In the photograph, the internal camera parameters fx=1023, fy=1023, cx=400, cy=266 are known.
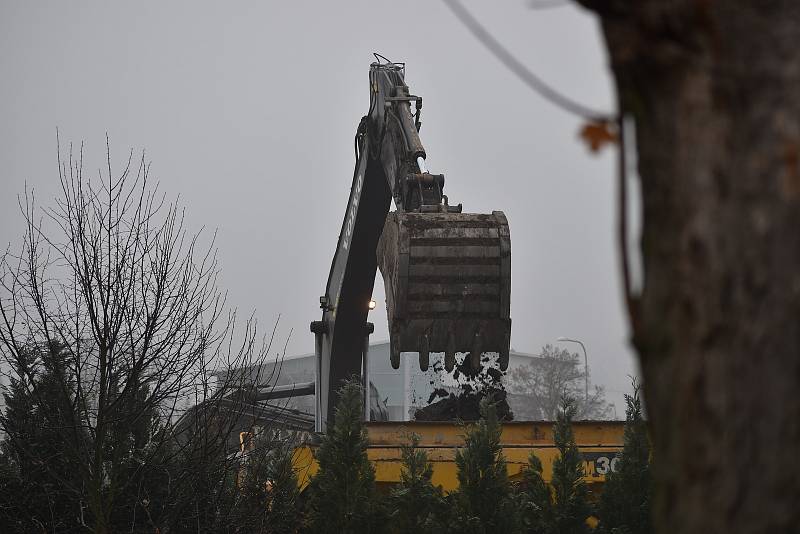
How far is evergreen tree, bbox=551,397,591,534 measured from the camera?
958 centimetres

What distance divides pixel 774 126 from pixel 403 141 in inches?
396

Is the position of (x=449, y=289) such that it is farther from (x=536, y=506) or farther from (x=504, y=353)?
(x=536, y=506)

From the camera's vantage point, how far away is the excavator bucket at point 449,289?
9992mm

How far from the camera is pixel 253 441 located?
10352 millimetres

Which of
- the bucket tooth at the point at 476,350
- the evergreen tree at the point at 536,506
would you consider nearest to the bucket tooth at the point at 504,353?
the bucket tooth at the point at 476,350

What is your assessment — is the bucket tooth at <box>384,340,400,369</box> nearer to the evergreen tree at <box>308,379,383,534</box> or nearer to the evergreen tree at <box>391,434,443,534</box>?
the evergreen tree at <box>308,379,383,534</box>

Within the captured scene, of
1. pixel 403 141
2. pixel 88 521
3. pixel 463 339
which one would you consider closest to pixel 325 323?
pixel 403 141

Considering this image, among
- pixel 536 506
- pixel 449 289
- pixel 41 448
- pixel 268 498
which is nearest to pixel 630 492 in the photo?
pixel 536 506

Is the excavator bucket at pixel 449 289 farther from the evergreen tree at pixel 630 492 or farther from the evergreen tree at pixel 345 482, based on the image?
the evergreen tree at pixel 630 492

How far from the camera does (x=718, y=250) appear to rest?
166 centimetres

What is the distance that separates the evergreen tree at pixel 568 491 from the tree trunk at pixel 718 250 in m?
8.13

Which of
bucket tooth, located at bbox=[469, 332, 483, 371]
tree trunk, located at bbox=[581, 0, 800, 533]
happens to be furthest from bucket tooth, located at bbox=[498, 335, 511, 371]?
tree trunk, located at bbox=[581, 0, 800, 533]

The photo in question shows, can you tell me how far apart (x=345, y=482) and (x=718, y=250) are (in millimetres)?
8238

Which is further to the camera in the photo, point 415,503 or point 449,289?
point 449,289
